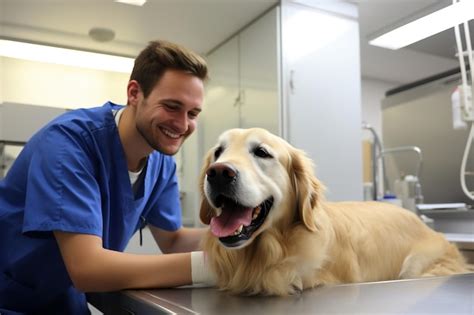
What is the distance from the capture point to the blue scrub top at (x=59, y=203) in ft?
3.38

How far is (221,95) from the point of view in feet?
11.2

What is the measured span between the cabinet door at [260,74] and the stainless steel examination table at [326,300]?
6.22ft

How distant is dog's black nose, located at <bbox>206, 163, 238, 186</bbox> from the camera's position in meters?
0.95

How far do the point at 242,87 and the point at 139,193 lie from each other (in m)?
1.98

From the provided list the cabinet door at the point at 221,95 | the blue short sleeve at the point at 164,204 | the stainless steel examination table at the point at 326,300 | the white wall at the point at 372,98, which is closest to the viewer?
the stainless steel examination table at the point at 326,300

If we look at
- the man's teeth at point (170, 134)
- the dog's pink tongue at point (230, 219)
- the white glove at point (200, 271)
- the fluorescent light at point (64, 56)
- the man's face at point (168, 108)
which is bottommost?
the white glove at point (200, 271)

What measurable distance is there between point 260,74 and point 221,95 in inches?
21.1

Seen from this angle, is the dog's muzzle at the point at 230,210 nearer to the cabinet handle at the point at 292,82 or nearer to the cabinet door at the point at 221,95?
the cabinet handle at the point at 292,82

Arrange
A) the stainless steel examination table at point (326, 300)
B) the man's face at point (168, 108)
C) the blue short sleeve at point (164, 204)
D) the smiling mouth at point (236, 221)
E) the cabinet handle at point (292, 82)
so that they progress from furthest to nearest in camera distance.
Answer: the cabinet handle at point (292, 82) < the blue short sleeve at point (164, 204) < the man's face at point (168, 108) < the smiling mouth at point (236, 221) < the stainless steel examination table at point (326, 300)

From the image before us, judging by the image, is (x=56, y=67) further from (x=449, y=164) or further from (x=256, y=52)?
(x=449, y=164)

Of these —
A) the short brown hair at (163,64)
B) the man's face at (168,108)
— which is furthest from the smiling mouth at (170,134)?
the short brown hair at (163,64)

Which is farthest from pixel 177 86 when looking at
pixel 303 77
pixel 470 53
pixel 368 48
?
pixel 368 48

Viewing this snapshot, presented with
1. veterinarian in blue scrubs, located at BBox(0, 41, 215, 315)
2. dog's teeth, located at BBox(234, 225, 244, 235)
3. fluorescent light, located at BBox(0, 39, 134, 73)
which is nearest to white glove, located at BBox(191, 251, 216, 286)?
veterinarian in blue scrubs, located at BBox(0, 41, 215, 315)

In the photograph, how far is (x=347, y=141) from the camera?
2.97 meters
